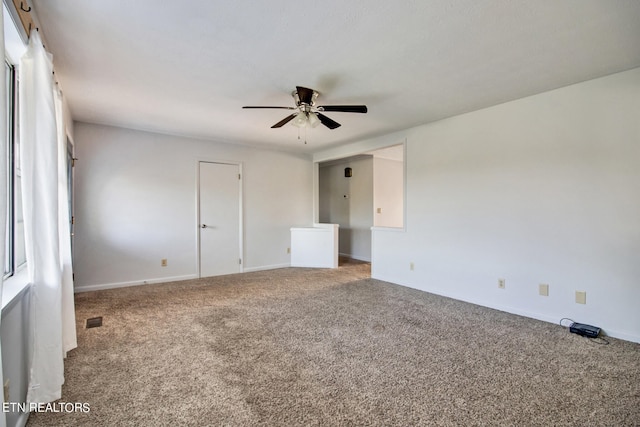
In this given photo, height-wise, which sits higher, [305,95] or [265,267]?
[305,95]

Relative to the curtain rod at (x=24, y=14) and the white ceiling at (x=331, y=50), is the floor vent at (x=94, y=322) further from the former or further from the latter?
the curtain rod at (x=24, y=14)

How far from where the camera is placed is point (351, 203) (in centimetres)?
745

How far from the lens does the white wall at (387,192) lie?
6.94 metres

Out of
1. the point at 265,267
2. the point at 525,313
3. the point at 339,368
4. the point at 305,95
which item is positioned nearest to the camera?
the point at 339,368

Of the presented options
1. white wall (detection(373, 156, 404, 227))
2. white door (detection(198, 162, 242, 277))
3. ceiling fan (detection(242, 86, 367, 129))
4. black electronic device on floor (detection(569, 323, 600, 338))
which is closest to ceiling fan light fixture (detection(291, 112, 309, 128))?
ceiling fan (detection(242, 86, 367, 129))

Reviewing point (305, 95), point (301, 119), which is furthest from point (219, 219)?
point (305, 95)

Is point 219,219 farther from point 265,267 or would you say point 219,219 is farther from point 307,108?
point 307,108

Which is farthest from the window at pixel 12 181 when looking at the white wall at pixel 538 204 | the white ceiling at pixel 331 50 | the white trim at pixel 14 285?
the white wall at pixel 538 204

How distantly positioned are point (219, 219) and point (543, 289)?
4.76 metres

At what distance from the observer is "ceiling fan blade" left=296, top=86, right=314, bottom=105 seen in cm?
293

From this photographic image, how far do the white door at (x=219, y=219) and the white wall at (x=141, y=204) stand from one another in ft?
0.46

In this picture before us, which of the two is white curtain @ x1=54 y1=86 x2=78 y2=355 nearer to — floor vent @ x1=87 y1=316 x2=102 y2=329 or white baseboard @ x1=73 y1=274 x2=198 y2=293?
floor vent @ x1=87 y1=316 x2=102 y2=329

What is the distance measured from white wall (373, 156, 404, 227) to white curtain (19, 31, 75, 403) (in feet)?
19.1

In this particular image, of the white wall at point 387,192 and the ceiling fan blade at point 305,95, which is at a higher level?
the ceiling fan blade at point 305,95
